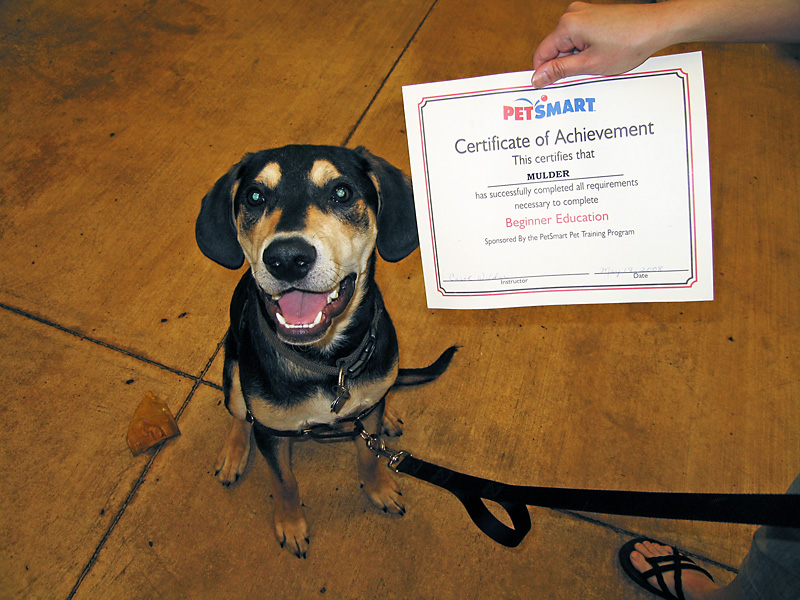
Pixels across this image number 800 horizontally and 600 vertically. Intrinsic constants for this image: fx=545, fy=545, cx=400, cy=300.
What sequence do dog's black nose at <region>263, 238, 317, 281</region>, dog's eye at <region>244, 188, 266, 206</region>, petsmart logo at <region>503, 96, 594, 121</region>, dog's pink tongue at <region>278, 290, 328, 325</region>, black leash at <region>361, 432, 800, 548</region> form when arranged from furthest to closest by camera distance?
dog's eye at <region>244, 188, 266, 206</region> < dog's pink tongue at <region>278, 290, 328, 325</region> < petsmart logo at <region>503, 96, 594, 121</region> < dog's black nose at <region>263, 238, 317, 281</region> < black leash at <region>361, 432, 800, 548</region>

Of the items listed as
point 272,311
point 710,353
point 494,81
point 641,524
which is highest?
point 494,81

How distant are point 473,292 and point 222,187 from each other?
1.12m

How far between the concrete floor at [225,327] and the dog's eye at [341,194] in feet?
4.64

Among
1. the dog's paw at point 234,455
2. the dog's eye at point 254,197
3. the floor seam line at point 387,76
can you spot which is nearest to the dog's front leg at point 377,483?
the dog's paw at point 234,455

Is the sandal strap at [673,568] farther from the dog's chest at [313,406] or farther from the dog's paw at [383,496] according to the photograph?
the dog's chest at [313,406]

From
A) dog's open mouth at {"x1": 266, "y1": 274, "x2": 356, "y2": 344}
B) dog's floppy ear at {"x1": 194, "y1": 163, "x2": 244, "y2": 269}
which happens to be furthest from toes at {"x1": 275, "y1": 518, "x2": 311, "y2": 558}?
dog's floppy ear at {"x1": 194, "y1": 163, "x2": 244, "y2": 269}

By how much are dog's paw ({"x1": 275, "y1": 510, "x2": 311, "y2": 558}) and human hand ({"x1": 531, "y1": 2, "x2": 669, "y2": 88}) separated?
2201mm

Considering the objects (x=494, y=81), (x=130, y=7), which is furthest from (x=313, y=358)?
(x=130, y=7)

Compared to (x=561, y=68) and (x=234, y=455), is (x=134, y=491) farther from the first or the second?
(x=561, y=68)

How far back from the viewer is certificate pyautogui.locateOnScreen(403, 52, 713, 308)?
6.23 feet

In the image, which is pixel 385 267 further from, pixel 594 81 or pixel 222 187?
pixel 594 81

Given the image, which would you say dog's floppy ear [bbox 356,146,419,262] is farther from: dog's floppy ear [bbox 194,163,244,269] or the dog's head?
dog's floppy ear [bbox 194,163,244,269]

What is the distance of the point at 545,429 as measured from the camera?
10.2 feet

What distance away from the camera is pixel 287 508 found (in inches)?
103
